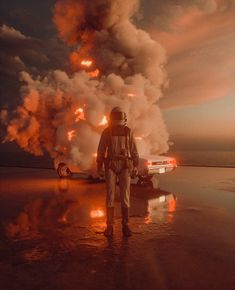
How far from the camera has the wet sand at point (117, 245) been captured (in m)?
3.62

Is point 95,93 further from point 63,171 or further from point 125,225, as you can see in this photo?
point 125,225

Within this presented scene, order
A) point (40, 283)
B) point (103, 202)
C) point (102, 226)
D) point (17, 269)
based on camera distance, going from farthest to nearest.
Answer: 1. point (103, 202)
2. point (102, 226)
3. point (17, 269)
4. point (40, 283)

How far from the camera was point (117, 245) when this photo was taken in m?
4.88

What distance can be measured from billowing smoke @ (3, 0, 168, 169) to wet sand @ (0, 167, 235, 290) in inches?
214

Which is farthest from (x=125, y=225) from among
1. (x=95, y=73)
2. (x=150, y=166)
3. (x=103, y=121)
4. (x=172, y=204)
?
(x=95, y=73)

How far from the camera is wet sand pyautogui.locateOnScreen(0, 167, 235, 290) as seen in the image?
11.9ft

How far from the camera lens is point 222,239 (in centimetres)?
520

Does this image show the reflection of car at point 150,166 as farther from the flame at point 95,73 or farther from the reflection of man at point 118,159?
the flame at point 95,73

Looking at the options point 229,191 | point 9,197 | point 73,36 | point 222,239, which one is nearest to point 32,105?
point 73,36

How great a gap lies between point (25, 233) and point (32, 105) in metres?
11.0

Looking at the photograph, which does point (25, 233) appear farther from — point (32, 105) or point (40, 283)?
point (32, 105)

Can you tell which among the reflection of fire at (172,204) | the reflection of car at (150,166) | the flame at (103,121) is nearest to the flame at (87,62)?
the flame at (103,121)

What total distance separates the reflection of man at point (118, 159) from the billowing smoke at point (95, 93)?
298 inches

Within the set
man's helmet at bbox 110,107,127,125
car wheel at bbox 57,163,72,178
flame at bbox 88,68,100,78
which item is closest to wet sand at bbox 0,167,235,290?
man's helmet at bbox 110,107,127,125
